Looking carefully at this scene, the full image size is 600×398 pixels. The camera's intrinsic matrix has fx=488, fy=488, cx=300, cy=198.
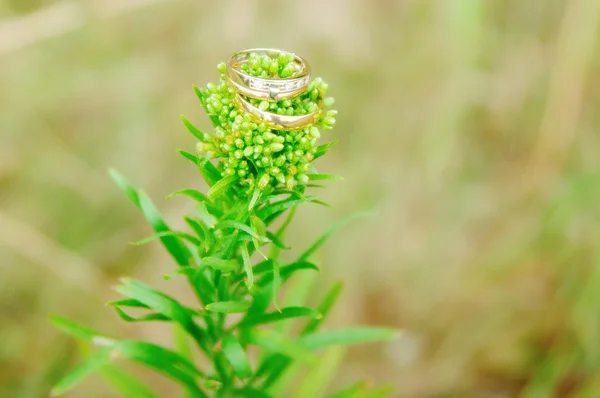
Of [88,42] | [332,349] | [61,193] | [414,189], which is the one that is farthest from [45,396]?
[414,189]

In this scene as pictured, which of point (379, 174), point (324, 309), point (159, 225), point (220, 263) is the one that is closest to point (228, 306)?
point (220, 263)

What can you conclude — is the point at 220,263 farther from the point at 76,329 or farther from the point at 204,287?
the point at 76,329

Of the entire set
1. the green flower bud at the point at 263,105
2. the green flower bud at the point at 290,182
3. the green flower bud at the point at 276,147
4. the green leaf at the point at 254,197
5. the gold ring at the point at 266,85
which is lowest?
the green leaf at the point at 254,197

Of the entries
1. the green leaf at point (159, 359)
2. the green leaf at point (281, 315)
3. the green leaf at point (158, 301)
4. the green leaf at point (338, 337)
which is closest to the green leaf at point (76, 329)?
the green leaf at point (159, 359)

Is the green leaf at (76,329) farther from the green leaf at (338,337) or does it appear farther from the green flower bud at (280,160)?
the green flower bud at (280,160)

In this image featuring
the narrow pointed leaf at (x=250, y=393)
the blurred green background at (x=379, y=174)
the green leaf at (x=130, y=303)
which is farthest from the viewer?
the blurred green background at (x=379, y=174)

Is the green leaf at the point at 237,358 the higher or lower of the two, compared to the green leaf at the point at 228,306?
lower
